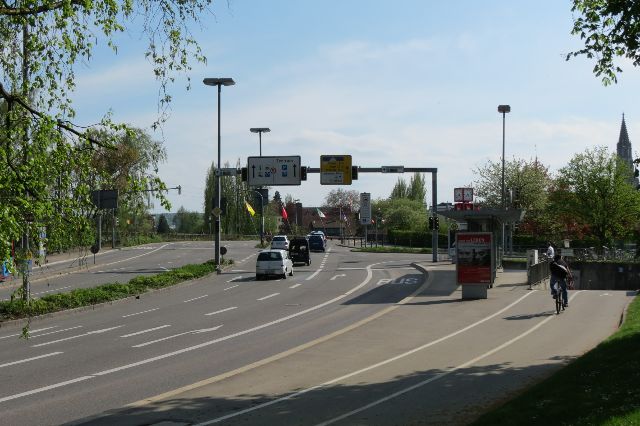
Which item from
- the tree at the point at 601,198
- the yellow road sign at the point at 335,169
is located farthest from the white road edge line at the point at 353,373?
the tree at the point at 601,198

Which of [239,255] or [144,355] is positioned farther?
[239,255]

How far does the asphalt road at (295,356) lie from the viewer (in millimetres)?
11250

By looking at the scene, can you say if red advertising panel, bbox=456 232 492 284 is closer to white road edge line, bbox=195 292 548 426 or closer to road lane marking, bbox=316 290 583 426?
white road edge line, bbox=195 292 548 426

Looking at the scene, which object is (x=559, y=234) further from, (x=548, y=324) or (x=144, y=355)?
(x=144, y=355)

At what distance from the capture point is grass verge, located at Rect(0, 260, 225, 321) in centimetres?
2369

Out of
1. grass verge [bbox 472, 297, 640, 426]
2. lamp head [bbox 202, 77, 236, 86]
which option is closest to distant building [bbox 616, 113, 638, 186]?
lamp head [bbox 202, 77, 236, 86]

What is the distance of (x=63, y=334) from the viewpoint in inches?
816

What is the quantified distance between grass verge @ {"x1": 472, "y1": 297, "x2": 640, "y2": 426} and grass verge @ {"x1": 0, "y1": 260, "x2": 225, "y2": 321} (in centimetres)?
1250

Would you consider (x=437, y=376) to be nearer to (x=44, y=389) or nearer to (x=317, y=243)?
(x=44, y=389)

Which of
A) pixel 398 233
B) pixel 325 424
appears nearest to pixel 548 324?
pixel 325 424

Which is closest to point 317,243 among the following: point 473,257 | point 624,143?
point 473,257

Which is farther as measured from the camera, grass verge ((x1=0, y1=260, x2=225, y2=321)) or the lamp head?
the lamp head

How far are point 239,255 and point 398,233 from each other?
3589 centimetres

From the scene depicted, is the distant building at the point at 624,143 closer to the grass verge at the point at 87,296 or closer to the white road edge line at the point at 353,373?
the grass verge at the point at 87,296
